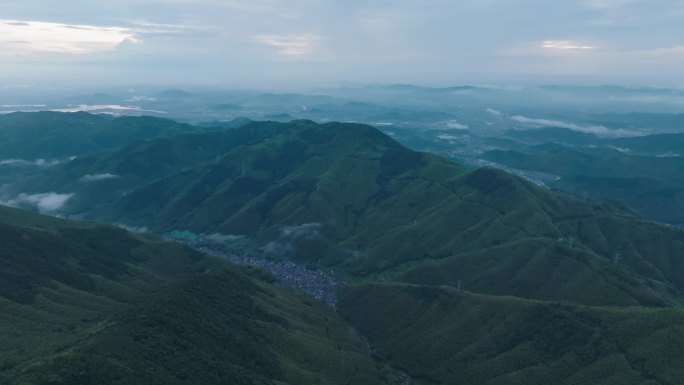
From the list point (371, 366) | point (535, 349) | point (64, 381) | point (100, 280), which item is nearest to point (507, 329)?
point (535, 349)

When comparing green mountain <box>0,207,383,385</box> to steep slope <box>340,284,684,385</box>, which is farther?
steep slope <box>340,284,684,385</box>

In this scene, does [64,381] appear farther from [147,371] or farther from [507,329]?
[507,329]

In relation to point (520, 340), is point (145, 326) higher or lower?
higher

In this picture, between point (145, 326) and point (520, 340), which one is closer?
point (145, 326)
